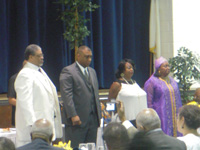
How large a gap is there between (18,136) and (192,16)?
178 inches

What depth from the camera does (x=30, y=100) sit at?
10.6ft

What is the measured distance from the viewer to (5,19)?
5.84 metres

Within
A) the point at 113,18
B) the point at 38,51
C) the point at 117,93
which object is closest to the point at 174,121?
the point at 117,93

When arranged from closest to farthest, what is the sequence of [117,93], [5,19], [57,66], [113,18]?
1. [117,93]
2. [5,19]
3. [57,66]
4. [113,18]

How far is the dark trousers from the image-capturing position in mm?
3629

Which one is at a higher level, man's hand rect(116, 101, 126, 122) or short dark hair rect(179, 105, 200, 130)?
short dark hair rect(179, 105, 200, 130)

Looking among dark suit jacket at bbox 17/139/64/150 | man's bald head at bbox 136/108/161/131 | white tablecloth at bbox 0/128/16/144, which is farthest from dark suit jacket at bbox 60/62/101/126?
dark suit jacket at bbox 17/139/64/150

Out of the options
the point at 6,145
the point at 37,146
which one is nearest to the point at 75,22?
the point at 37,146

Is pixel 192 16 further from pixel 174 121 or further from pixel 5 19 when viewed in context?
pixel 5 19

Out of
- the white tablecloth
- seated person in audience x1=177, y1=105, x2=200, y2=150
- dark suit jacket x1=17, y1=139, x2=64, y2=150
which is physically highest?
seated person in audience x1=177, y1=105, x2=200, y2=150

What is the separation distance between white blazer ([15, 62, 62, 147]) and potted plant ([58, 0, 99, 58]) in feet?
8.06

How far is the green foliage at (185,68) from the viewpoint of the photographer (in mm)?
5766

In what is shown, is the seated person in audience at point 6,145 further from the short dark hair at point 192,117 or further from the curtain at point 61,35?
the curtain at point 61,35

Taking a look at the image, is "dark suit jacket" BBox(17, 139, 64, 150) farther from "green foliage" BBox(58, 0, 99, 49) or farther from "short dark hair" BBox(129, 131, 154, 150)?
"green foliage" BBox(58, 0, 99, 49)
